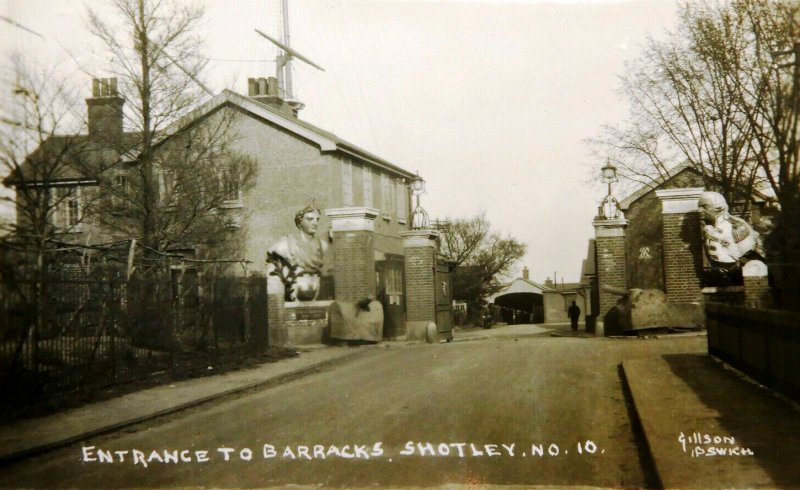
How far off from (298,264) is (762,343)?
13.0 m

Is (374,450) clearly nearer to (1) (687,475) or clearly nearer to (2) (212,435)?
(2) (212,435)

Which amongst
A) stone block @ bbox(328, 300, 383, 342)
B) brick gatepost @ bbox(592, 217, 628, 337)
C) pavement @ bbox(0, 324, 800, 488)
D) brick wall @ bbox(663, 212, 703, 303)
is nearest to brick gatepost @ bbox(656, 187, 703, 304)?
brick wall @ bbox(663, 212, 703, 303)

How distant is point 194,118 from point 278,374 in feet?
23.8

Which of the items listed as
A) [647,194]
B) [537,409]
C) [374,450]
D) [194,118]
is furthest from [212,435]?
[647,194]

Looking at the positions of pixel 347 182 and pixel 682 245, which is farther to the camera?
pixel 347 182

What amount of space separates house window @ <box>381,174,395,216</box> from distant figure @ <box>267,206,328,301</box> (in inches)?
323

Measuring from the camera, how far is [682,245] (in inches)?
649

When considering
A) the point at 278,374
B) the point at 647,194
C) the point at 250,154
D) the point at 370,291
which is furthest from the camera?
the point at 647,194

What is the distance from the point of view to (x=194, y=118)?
15836 millimetres

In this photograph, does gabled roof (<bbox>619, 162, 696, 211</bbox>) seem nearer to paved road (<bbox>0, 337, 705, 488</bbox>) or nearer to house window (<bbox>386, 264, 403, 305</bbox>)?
house window (<bbox>386, 264, 403, 305</bbox>)

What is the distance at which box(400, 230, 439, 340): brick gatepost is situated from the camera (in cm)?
1828

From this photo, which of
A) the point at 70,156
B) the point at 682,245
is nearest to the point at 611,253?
the point at 682,245

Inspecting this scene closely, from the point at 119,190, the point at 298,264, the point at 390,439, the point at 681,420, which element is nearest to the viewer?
the point at 681,420
